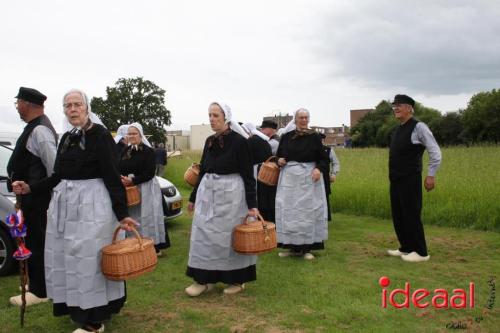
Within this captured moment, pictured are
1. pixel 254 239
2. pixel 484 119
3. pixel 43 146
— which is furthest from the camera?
pixel 484 119

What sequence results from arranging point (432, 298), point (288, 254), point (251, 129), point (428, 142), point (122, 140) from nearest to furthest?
point (432, 298), point (428, 142), point (288, 254), point (122, 140), point (251, 129)

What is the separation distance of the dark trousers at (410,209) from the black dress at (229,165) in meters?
2.55

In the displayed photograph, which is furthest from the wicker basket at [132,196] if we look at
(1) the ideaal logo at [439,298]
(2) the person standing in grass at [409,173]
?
(2) the person standing in grass at [409,173]

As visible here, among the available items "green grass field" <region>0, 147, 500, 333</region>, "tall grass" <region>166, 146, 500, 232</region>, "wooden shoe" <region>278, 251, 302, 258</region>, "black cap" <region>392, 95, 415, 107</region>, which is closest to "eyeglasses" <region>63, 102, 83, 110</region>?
"green grass field" <region>0, 147, 500, 333</region>

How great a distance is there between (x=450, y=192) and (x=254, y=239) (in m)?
6.83

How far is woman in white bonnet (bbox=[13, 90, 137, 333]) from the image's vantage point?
3639 mm

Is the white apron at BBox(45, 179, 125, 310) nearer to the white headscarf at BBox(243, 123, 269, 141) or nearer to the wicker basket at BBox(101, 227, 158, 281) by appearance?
the wicker basket at BBox(101, 227, 158, 281)

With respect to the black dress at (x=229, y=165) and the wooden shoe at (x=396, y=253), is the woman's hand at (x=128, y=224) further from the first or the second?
the wooden shoe at (x=396, y=253)

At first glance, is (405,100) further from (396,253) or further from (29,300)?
(29,300)

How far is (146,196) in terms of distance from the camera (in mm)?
6652

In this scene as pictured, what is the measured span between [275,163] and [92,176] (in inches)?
135

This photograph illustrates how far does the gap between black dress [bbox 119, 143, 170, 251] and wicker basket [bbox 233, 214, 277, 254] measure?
225 cm

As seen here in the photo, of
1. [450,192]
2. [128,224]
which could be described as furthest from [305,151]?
[450,192]

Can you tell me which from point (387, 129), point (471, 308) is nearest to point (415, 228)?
point (471, 308)
